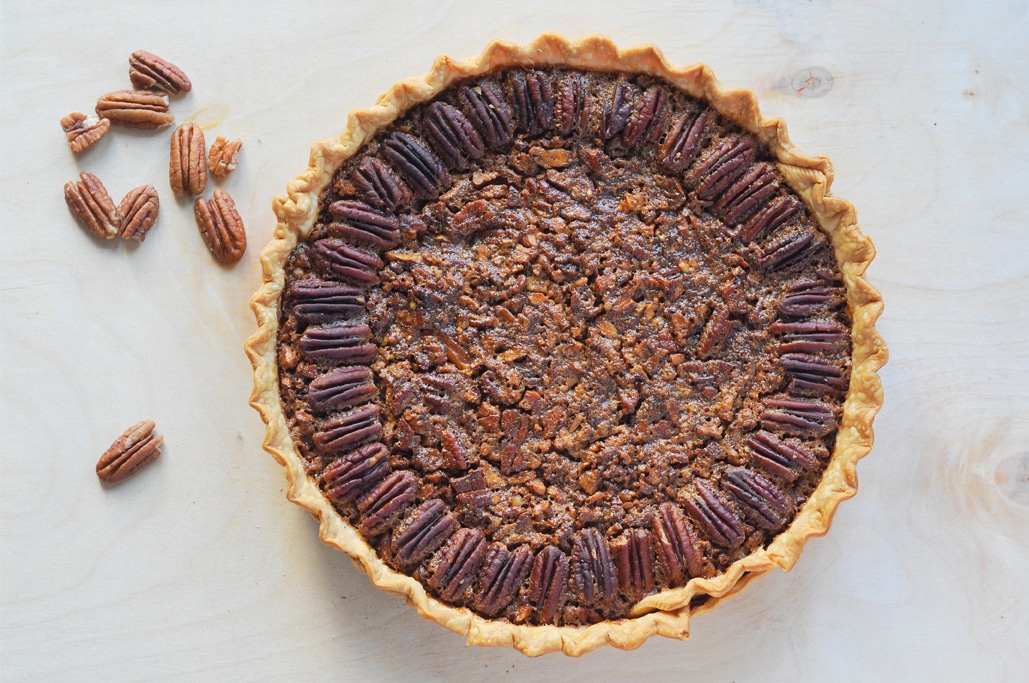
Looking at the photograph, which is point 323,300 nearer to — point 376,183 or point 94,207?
point 376,183

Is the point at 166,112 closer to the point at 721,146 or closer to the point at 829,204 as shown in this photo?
the point at 721,146

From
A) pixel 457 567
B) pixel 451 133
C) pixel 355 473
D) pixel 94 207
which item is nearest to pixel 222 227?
pixel 94 207

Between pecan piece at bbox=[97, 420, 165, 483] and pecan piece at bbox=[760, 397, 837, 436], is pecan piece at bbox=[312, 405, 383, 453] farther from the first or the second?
pecan piece at bbox=[760, 397, 837, 436]

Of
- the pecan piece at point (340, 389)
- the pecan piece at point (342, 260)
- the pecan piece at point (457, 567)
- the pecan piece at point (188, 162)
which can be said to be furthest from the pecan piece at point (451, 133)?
the pecan piece at point (457, 567)

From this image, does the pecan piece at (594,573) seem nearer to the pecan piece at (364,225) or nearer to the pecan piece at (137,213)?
the pecan piece at (364,225)

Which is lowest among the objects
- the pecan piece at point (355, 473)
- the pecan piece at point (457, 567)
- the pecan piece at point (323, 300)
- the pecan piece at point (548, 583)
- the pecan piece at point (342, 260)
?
the pecan piece at point (548, 583)

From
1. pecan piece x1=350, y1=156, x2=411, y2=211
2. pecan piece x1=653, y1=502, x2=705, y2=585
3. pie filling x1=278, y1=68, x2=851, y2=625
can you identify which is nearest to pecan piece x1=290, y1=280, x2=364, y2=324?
pie filling x1=278, y1=68, x2=851, y2=625
